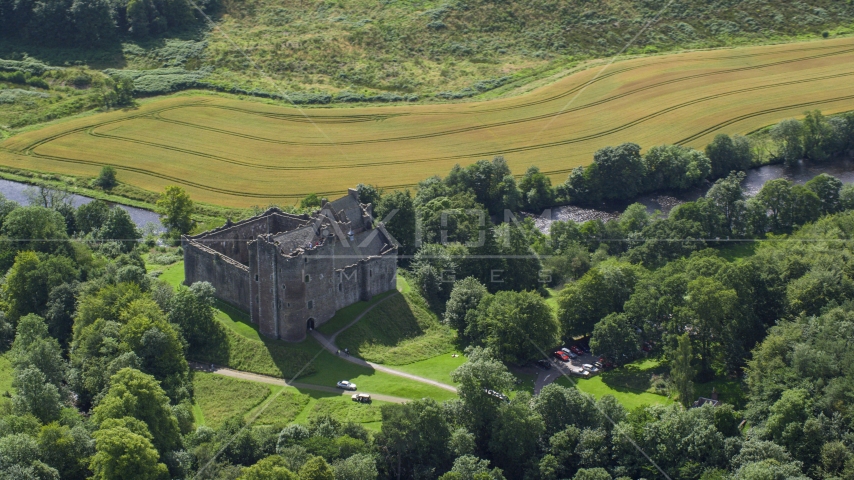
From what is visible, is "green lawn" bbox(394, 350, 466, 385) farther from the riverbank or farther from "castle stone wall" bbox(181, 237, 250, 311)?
the riverbank

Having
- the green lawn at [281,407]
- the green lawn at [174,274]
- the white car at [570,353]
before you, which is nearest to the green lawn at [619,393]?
the white car at [570,353]

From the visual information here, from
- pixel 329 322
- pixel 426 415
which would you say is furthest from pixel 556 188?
pixel 426 415

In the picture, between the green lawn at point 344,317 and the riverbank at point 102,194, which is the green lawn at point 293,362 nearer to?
the green lawn at point 344,317

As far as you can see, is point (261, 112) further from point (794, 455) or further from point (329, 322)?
point (794, 455)

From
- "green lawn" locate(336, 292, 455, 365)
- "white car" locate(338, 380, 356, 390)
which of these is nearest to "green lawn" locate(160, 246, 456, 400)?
"white car" locate(338, 380, 356, 390)

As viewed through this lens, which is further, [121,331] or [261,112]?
[261,112]

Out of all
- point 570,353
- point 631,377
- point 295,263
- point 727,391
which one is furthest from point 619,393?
point 295,263
